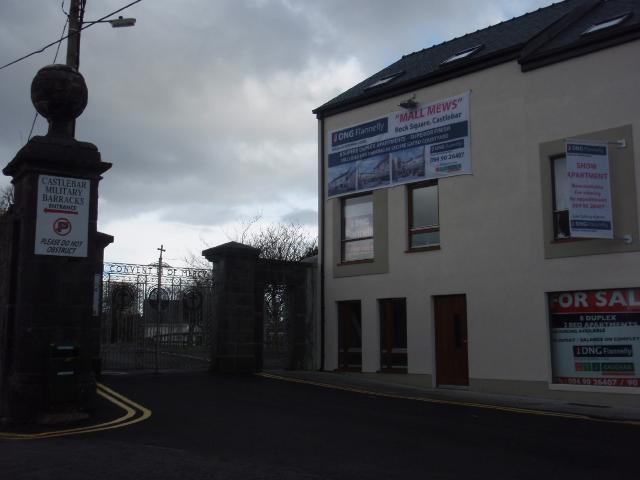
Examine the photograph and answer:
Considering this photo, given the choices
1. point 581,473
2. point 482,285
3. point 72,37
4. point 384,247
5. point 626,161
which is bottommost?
point 581,473

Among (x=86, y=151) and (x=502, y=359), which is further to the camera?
(x=502, y=359)

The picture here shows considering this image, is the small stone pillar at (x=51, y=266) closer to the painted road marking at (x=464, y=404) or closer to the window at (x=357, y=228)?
the painted road marking at (x=464, y=404)

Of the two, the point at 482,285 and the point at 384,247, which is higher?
the point at 384,247

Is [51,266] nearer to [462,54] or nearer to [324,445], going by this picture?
[324,445]

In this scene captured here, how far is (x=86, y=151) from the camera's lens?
37.5ft

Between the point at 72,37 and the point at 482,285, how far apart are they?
10.8 meters

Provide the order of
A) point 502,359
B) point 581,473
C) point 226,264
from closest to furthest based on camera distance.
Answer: point 581,473
point 502,359
point 226,264

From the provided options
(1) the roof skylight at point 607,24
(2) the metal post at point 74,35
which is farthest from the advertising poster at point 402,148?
(2) the metal post at point 74,35

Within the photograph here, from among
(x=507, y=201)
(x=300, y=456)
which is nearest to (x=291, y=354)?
(x=507, y=201)

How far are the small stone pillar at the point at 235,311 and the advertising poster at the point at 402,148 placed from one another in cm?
356

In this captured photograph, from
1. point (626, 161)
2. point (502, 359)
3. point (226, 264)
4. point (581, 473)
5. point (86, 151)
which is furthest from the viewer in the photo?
point (226, 264)

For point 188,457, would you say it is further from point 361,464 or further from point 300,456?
point 361,464

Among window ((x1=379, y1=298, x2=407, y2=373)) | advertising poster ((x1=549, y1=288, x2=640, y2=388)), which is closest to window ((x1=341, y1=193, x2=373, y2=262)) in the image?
window ((x1=379, y1=298, x2=407, y2=373))

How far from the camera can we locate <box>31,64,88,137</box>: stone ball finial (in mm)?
11219
